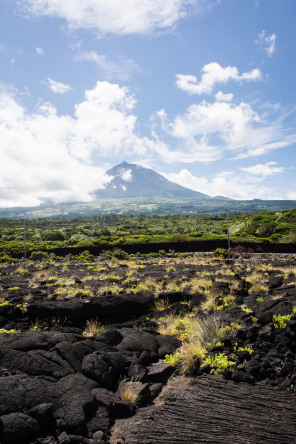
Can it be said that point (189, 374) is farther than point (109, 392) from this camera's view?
Yes

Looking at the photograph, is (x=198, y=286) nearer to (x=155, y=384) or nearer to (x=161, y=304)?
(x=161, y=304)

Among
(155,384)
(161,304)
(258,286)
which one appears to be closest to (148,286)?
(161,304)

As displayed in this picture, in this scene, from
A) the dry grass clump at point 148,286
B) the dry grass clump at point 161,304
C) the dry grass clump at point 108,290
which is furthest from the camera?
the dry grass clump at point 148,286

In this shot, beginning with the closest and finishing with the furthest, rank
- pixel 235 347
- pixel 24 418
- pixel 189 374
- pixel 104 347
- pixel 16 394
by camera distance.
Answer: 1. pixel 24 418
2. pixel 16 394
3. pixel 189 374
4. pixel 235 347
5. pixel 104 347

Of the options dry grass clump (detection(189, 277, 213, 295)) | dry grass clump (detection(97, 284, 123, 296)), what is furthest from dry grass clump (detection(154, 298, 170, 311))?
dry grass clump (detection(97, 284, 123, 296))

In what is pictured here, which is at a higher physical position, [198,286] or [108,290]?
[198,286]

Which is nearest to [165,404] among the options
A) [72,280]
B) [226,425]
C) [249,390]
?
[226,425]

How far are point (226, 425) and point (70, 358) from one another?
3487 mm

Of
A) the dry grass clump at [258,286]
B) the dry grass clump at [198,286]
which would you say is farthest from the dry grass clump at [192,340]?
the dry grass clump at [258,286]

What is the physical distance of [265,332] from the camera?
7422mm

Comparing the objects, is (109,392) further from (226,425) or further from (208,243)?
(208,243)

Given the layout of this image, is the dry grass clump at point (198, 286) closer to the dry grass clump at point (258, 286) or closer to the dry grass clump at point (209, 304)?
the dry grass clump at point (209, 304)

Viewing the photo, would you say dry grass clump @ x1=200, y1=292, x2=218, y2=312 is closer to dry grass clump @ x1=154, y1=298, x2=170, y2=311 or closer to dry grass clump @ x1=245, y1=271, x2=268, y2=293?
dry grass clump @ x1=154, y1=298, x2=170, y2=311

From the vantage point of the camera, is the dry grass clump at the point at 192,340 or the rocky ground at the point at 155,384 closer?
the rocky ground at the point at 155,384
